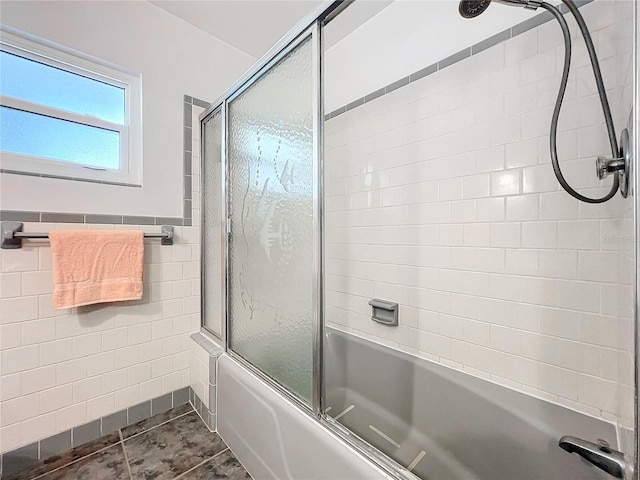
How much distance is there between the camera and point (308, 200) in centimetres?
105

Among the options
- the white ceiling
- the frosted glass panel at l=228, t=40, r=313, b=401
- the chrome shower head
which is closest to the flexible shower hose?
the chrome shower head

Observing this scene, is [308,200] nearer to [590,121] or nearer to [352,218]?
[352,218]

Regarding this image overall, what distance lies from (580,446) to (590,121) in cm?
104

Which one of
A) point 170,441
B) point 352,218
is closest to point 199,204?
point 352,218

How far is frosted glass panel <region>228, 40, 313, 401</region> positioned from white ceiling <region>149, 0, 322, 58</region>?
2.08 ft

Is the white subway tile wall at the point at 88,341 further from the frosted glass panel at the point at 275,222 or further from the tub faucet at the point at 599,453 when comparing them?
the tub faucet at the point at 599,453

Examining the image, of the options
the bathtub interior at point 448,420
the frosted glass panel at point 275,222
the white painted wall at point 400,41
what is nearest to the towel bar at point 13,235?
the frosted glass panel at point 275,222

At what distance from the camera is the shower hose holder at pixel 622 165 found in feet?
2.27

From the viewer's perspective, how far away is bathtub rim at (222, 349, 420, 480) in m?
0.75

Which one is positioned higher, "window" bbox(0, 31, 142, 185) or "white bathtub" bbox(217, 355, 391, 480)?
"window" bbox(0, 31, 142, 185)

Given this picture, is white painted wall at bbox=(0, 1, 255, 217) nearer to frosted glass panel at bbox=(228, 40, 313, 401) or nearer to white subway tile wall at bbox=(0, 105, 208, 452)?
white subway tile wall at bbox=(0, 105, 208, 452)

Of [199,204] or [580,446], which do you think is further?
[199,204]

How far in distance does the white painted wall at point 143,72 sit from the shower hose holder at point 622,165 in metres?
1.88

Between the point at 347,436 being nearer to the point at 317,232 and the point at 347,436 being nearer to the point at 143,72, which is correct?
the point at 317,232
